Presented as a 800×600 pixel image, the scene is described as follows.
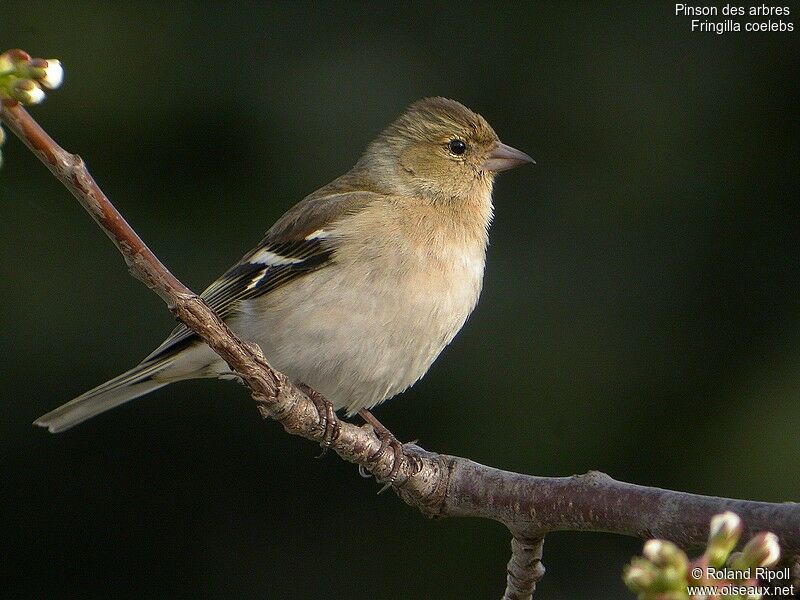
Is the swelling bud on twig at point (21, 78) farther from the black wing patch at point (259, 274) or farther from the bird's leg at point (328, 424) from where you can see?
the black wing patch at point (259, 274)

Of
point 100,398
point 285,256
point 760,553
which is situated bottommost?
point 100,398

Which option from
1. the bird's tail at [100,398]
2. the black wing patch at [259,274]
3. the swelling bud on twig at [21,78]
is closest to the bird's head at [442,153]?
the black wing patch at [259,274]

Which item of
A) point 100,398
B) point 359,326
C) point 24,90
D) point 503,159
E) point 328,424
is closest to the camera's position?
point 24,90

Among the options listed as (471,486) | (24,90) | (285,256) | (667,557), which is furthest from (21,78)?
(285,256)

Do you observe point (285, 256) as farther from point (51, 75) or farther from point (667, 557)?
point (667, 557)

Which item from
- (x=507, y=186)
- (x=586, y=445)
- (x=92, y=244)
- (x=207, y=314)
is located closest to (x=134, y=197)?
(x=92, y=244)

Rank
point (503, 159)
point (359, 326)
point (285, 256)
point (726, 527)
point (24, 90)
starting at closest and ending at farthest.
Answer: point (24, 90) → point (726, 527) → point (359, 326) → point (285, 256) → point (503, 159)
